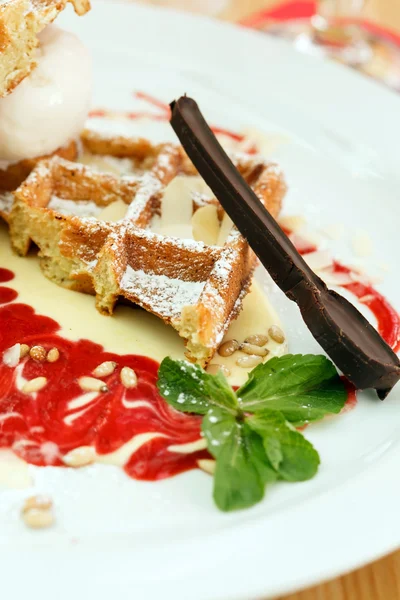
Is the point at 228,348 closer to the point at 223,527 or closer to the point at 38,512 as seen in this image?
the point at 223,527

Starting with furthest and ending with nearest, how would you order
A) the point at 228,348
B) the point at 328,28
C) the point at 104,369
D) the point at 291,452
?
the point at 328,28
the point at 228,348
the point at 104,369
the point at 291,452

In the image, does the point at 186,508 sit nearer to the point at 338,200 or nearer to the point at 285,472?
the point at 285,472

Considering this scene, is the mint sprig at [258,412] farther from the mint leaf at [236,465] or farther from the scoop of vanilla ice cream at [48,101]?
the scoop of vanilla ice cream at [48,101]

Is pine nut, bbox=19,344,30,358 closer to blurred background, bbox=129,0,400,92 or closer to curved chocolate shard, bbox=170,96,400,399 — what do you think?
curved chocolate shard, bbox=170,96,400,399

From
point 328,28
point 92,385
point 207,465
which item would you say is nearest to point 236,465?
point 207,465

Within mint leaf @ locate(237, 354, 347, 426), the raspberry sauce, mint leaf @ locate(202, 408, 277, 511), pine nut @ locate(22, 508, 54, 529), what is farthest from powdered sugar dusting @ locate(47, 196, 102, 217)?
pine nut @ locate(22, 508, 54, 529)

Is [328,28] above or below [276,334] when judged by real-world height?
above

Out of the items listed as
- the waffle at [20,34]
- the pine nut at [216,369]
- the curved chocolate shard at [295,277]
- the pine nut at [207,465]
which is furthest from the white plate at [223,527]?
the waffle at [20,34]
